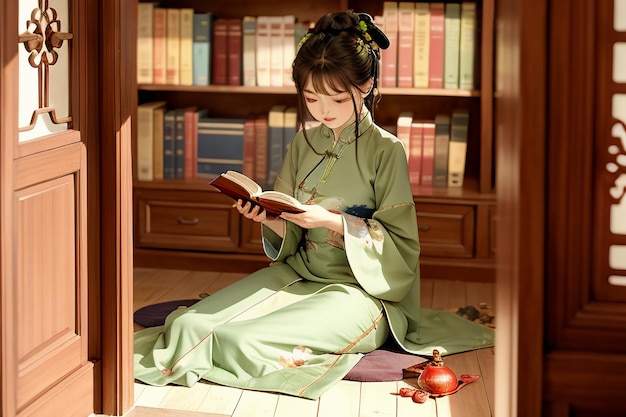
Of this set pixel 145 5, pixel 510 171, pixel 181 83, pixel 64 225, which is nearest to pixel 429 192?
pixel 181 83

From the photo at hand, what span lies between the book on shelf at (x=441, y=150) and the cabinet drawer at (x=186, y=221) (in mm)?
863

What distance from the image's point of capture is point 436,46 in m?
4.17

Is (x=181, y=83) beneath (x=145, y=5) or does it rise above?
beneath

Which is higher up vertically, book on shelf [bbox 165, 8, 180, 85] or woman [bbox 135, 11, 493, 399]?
book on shelf [bbox 165, 8, 180, 85]

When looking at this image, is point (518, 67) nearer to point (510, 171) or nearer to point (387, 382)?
A: point (510, 171)

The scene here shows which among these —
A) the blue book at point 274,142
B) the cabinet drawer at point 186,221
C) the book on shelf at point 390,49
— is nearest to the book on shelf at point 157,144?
the cabinet drawer at point 186,221

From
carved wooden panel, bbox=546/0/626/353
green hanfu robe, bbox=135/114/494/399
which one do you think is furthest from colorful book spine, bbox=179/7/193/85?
carved wooden panel, bbox=546/0/626/353

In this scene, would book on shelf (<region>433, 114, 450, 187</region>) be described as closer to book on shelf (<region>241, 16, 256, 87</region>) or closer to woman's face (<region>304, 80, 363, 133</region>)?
book on shelf (<region>241, 16, 256, 87</region>)

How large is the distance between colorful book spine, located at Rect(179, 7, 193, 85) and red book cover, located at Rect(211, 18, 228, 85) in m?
0.10

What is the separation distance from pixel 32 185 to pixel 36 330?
343 millimetres

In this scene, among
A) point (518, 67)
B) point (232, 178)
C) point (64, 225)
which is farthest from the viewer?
point (232, 178)

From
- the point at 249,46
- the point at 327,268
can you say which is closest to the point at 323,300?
the point at 327,268

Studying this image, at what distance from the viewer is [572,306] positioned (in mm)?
1540

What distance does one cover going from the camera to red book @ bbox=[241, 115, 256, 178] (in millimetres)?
4363
